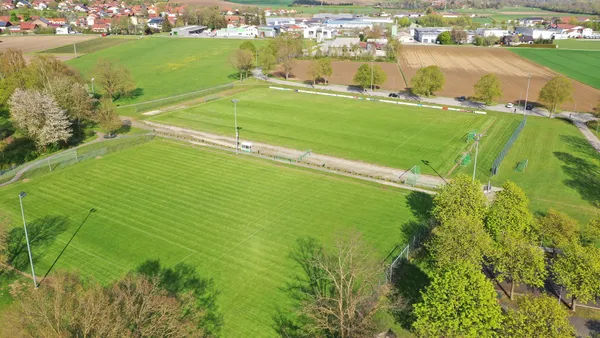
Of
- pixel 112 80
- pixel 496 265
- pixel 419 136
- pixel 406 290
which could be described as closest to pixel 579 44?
pixel 419 136

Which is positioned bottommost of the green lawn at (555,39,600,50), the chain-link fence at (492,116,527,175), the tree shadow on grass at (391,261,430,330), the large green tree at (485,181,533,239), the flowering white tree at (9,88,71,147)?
the tree shadow on grass at (391,261,430,330)

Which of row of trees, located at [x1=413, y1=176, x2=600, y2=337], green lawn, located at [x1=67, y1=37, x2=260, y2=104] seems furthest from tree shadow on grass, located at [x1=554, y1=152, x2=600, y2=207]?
green lawn, located at [x1=67, y1=37, x2=260, y2=104]

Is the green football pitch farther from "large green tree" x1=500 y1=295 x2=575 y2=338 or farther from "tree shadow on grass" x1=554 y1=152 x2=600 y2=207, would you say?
"large green tree" x1=500 y1=295 x2=575 y2=338

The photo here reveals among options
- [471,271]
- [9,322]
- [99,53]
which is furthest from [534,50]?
[9,322]

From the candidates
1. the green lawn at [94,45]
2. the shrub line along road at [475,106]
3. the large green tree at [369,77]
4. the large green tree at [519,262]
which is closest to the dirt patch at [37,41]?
the green lawn at [94,45]

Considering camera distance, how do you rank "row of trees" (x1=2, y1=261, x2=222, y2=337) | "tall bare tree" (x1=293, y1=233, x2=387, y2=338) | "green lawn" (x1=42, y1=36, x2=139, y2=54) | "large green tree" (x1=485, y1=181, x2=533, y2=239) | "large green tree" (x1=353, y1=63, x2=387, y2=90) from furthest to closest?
"green lawn" (x1=42, y1=36, x2=139, y2=54), "large green tree" (x1=353, y1=63, x2=387, y2=90), "large green tree" (x1=485, y1=181, x2=533, y2=239), "tall bare tree" (x1=293, y1=233, x2=387, y2=338), "row of trees" (x1=2, y1=261, x2=222, y2=337)

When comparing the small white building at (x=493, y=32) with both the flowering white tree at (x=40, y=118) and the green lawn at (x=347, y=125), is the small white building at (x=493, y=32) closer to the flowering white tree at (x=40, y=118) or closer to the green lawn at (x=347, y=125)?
the green lawn at (x=347, y=125)

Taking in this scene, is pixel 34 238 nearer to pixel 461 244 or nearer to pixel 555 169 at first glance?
pixel 461 244
